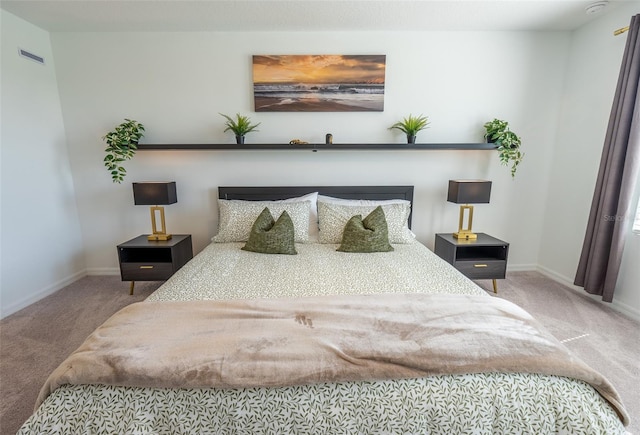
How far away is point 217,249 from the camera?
2527 mm

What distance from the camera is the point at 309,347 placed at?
1.13m

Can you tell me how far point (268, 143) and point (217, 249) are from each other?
1.28 m

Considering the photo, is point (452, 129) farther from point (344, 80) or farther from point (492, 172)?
point (344, 80)

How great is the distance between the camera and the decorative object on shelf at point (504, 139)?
2.97m

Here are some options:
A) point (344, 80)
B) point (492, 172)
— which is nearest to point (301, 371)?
point (344, 80)

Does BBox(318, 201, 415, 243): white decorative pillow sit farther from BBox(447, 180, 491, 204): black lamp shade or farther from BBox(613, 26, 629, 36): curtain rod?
BBox(613, 26, 629, 36): curtain rod

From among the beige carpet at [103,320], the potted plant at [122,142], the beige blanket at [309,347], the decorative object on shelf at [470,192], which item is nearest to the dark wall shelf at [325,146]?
the potted plant at [122,142]

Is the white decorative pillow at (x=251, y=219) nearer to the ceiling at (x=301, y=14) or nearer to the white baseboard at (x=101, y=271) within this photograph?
the white baseboard at (x=101, y=271)

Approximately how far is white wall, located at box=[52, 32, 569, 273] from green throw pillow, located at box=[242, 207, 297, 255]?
2.78 ft

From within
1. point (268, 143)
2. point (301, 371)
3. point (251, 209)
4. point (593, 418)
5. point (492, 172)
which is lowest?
point (593, 418)

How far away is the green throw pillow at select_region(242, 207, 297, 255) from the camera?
7.86ft

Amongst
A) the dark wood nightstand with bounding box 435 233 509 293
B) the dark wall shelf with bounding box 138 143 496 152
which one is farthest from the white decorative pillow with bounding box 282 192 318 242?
the dark wood nightstand with bounding box 435 233 509 293

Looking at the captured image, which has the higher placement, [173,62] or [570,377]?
[173,62]

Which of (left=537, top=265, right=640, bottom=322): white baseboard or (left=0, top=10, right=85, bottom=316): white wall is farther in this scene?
(left=0, top=10, right=85, bottom=316): white wall
